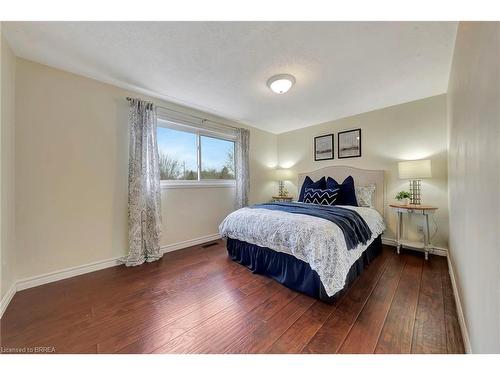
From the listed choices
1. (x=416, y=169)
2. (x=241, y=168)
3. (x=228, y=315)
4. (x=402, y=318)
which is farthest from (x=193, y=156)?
(x=416, y=169)

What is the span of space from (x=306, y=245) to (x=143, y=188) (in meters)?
2.11

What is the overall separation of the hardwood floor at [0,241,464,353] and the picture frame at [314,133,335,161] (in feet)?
7.47

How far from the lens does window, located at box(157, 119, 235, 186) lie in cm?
291

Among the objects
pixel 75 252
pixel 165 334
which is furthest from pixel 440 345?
pixel 75 252

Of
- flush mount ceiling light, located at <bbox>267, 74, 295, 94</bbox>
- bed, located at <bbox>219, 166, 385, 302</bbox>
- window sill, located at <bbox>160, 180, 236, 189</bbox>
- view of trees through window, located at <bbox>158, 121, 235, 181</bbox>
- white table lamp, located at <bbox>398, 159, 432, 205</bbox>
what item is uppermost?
flush mount ceiling light, located at <bbox>267, 74, 295, 94</bbox>

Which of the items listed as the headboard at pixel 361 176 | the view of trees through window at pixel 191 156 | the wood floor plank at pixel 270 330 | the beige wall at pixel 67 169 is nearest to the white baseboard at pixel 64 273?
the beige wall at pixel 67 169

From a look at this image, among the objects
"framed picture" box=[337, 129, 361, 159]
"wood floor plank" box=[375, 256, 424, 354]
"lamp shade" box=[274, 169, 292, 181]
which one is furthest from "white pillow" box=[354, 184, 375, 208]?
"lamp shade" box=[274, 169, 292, 181]

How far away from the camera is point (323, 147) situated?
151 inches

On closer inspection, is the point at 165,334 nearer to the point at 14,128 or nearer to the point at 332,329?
the point at 332,329

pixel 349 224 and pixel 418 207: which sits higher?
pixel 418 207

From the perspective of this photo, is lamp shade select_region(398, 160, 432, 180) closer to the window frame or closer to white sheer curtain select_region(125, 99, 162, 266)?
the window frame

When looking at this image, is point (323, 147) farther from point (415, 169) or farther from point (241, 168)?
point (241, 168)

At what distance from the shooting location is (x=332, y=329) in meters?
1.29
